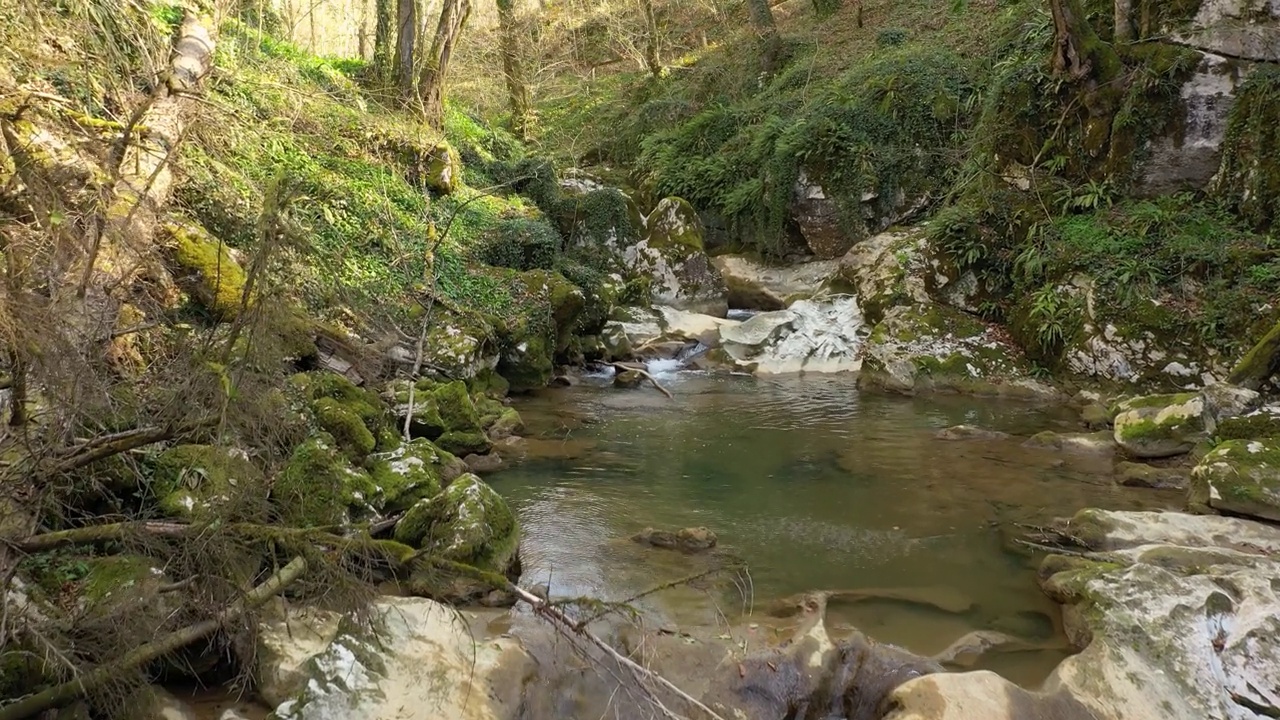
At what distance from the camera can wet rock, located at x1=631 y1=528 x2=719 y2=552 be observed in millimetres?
6301

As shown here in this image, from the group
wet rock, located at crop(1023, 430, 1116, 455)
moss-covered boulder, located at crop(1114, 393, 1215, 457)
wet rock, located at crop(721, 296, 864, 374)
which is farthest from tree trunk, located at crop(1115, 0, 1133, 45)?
wet rock, located at crop(1023, 430, 1116, 455)

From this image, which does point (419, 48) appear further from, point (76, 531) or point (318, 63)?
point (76, 531)

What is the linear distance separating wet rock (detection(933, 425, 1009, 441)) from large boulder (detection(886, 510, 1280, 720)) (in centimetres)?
339

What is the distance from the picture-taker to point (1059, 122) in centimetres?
1252

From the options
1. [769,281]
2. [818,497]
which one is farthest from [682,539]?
[769,281]

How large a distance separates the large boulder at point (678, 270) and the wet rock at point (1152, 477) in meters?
9.01

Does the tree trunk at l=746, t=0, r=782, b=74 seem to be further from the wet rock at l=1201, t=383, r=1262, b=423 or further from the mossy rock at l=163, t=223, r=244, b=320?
the mossy rock at l=163, t=223, r=244, b=320

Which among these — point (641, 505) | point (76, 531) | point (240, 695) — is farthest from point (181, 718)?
point (641, 505)

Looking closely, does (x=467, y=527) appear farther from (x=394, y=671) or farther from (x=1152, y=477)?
(x=1152, y=477)

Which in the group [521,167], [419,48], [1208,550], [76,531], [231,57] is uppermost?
[419,48]

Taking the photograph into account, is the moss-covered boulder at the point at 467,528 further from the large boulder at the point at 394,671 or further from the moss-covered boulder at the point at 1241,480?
the moss-covered boulder at the point at 1241,480

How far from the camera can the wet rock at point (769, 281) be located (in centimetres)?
1606

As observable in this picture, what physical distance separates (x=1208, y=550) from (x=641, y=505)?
4390mm

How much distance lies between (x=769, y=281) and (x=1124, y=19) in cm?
750
